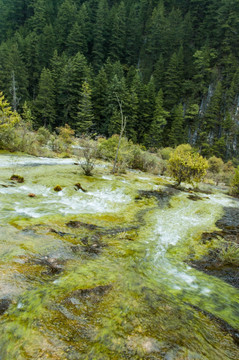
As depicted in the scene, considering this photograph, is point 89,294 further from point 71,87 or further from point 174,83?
point 174,83

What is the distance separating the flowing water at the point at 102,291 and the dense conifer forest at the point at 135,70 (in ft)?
106

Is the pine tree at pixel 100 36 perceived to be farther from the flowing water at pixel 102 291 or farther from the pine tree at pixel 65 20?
the flowing water at pixel 102 291

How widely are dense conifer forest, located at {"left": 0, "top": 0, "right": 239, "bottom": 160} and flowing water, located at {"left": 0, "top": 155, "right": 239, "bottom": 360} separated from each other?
32304 millimetres

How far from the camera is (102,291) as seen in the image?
297cm

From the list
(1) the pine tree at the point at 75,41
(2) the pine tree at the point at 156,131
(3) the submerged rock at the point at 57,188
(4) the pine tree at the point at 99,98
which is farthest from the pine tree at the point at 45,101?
(3) the submerged rock at the point at 57,188

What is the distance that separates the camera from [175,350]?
2.04 m

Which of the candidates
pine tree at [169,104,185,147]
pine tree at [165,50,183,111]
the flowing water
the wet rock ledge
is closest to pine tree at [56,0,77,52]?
pine tree at [165,50,183,111]

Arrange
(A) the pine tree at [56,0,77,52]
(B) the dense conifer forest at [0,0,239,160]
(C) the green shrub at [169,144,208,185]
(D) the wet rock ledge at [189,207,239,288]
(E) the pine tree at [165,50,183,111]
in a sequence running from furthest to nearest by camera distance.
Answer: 1. (A) the pine tree at [56,0,77,52]
2. (E) the pine tree at [165,50,183,111]
3. (B) the dense conifer forest at [0,0,239,160]
4. (C) the green shrub at [169,144,208,185]
5. (D) the wet rock ledge at [189,207,239,288]

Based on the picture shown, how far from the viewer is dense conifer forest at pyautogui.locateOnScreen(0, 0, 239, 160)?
41000 millimetres

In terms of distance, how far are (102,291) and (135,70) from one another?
53190 mm

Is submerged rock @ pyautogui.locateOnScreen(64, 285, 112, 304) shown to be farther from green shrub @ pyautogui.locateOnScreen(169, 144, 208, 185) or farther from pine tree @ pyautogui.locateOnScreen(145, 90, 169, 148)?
pine tree @ pyautogui.locateOnScreen(145, 90, 169, 148)

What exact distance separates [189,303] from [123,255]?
1.69 m

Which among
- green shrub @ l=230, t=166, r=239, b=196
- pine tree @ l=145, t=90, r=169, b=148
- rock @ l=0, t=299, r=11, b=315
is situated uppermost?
pine tree @ l=145, t=90, r=169, b=148

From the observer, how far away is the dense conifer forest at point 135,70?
41000mm
